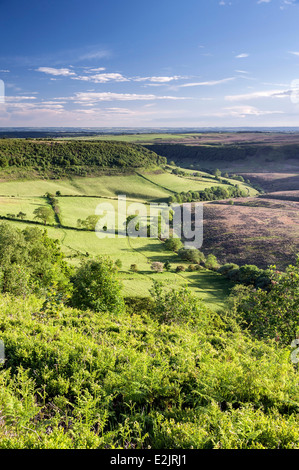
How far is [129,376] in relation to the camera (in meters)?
7.62

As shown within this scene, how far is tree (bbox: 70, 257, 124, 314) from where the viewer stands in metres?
24.7

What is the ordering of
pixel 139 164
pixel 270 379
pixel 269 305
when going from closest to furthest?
pixel 270 379 < pixel 269 305 < pixel 139 164

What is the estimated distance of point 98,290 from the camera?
84.6 ft

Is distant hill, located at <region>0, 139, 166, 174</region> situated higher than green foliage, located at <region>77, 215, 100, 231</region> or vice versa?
distant hill, located at <region>0, 139, 166, 174</region>

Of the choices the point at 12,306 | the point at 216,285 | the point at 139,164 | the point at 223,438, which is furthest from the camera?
the point at 139,164

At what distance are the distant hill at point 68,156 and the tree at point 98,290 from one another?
133652mm

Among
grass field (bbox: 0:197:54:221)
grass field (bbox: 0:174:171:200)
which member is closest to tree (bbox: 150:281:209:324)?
grass field (bbox: 0:197:54:221)

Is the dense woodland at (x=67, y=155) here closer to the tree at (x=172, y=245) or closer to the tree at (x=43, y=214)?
the tree at (x=43, y=214)

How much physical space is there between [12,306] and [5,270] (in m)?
12.6

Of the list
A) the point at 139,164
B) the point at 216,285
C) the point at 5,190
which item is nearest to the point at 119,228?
the point at 216,285

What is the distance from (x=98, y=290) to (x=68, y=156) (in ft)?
521

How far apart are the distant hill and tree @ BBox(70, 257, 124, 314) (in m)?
134

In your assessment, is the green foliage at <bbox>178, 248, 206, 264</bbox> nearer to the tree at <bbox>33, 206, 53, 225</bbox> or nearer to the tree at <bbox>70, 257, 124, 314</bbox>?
the tree at <bbox>33, 206, 53, 225</bbox>

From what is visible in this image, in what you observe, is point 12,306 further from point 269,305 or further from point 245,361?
point 269,305
